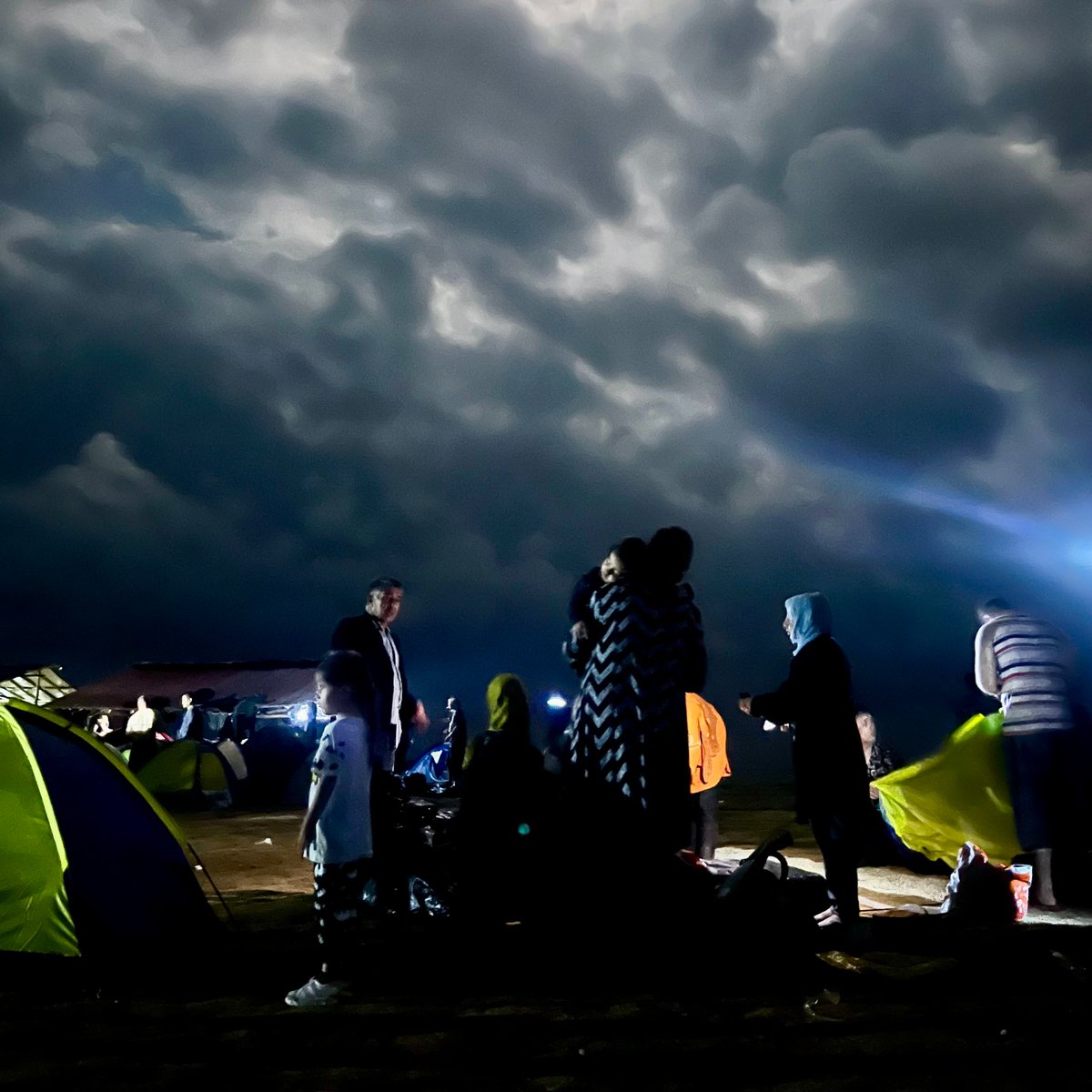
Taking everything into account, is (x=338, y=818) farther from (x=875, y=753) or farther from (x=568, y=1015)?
(x=875, y=753)

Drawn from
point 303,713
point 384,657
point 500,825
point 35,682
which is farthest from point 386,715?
point 35,682

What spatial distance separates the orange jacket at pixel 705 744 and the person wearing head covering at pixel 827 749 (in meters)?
1.14

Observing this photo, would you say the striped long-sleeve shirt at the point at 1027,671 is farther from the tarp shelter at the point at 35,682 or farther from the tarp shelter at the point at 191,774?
the tarp shelter at the point at 35,682

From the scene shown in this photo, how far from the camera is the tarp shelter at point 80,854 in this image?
13.5 ft

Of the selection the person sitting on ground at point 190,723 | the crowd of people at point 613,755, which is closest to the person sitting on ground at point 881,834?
the crowd of people at point 613,755

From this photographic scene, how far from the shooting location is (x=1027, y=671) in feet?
19.0

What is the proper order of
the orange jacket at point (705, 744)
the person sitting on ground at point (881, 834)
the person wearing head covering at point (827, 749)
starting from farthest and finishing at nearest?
the person sitting on ground at point (881, 834), the orange jacket at point (705, 744), the person wearing head covering at point (827, 749)

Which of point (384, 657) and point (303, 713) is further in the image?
point (303, 713)

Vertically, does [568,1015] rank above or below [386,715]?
below

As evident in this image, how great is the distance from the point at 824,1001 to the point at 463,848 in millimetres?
1911

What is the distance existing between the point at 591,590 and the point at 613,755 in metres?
0.83

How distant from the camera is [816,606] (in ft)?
16.7

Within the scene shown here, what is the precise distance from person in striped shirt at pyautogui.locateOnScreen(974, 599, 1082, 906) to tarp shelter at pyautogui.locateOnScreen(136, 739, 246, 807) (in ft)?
40.5

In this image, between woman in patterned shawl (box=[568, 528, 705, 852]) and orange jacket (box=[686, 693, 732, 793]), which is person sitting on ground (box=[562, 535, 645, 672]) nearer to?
woman in patterned shawl (box=[568, 528, 705, 852])
